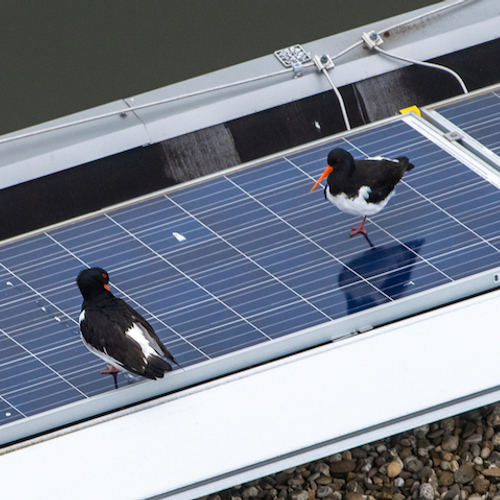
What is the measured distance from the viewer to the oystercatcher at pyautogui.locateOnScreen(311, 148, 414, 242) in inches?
200

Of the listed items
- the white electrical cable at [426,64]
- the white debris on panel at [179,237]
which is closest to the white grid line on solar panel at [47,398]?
the white debris on panel at [179,237]

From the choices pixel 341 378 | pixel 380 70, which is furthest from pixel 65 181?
Answer: pixel 341 378

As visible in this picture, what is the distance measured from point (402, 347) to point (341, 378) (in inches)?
15.4

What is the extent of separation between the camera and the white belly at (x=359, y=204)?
511 centimetres

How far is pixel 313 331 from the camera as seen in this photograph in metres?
4.96

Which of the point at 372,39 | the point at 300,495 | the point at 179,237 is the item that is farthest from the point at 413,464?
the point at 372,39

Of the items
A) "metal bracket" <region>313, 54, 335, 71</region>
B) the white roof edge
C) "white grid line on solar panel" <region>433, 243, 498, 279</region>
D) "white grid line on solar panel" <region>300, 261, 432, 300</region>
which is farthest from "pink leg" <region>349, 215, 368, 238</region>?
"metal bracket" <region>313, 54, 335, 71</region>

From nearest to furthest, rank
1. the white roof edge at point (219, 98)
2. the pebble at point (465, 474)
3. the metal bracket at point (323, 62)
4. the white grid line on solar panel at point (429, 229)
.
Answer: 1. the white grid line on solar panel at point (429, 229)
2. the pebble at point (465, 474)
3. the white roof edge at point (219, 98)
4. the metal bracket at point (323, 62)

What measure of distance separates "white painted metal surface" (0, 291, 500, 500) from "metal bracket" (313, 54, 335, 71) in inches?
122

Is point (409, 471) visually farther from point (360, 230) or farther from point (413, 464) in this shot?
point (360, 230)

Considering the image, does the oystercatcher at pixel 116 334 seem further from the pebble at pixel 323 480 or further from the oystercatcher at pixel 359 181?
the pebble at pixel 323 480

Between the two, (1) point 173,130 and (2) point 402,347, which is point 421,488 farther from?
(1) point 173,130

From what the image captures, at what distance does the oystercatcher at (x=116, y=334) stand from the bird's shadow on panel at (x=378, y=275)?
3.87 ft

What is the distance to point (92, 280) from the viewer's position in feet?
15.1
